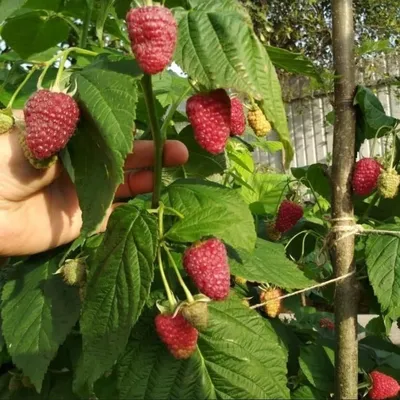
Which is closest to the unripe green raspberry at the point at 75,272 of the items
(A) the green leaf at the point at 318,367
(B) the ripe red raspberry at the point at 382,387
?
(A) the green leaf at the point at 318,367

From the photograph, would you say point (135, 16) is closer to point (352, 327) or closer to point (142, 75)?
point (142, 75)

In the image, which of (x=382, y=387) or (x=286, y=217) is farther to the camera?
(x=286, y=217)

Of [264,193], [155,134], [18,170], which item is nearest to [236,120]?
[155,134]

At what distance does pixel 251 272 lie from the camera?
3.12 feet

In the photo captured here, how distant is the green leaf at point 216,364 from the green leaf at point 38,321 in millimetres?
118

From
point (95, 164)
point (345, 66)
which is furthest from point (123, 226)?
point (345, 66)

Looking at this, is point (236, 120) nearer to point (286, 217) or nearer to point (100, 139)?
point (100, 139)

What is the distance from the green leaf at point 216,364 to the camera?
0.91m

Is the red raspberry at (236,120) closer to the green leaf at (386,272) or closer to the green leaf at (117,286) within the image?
the green leaf at (117,286)

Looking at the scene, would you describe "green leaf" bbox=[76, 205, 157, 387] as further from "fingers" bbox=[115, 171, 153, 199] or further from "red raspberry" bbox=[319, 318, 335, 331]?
"red raspberry" bbox=[319, 318, 335, 331]

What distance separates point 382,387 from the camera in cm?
115

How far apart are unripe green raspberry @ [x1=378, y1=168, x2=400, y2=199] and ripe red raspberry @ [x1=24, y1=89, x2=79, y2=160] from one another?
551 millimetres

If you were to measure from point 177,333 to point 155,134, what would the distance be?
0.25 metres

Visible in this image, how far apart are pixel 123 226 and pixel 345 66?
0.45 m
